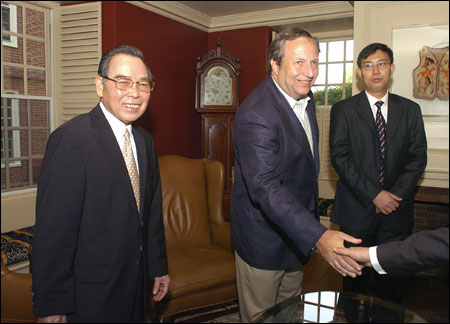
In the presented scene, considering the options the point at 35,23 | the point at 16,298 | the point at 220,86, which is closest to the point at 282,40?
the point at 35,23

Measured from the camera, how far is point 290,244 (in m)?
0.80

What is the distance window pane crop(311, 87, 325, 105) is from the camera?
2.13 feet

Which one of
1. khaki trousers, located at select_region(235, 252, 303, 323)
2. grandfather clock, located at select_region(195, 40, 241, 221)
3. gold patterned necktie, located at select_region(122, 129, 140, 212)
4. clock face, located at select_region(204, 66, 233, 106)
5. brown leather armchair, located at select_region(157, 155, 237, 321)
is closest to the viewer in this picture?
gold patterned necktie, located at select_region(122, 129, 140, 212)

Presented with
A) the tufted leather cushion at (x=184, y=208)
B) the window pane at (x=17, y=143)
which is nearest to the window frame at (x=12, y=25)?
the window pane at (x=17, y=143)

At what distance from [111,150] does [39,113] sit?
0.12 m

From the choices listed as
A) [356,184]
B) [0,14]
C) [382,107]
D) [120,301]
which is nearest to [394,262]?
[356,184]

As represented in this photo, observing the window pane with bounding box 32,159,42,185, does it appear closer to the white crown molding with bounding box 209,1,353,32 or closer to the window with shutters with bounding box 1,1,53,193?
the window with shutters with bounding box 1,1,53,193

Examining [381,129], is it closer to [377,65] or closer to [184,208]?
[377,65]

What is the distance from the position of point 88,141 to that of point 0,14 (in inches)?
Result: 8.3

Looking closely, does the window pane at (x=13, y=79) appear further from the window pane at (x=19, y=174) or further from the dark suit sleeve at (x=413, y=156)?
the dark suit sleeve at (x=413, y=156)

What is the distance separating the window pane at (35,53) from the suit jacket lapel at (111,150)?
136mm

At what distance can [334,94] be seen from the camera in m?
0.66

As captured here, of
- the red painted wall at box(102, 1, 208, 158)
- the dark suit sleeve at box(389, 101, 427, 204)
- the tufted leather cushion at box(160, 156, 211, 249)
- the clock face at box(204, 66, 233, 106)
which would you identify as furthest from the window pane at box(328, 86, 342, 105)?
the clock face at box(204, 66, 233, 106)

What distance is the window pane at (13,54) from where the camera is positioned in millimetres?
487
